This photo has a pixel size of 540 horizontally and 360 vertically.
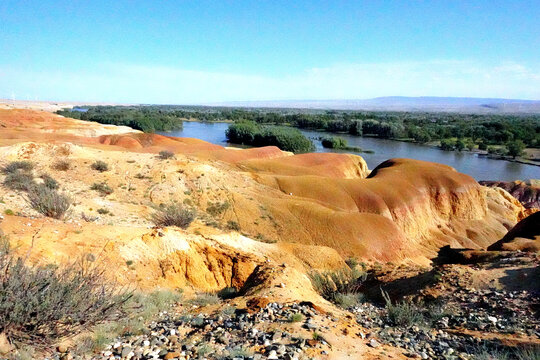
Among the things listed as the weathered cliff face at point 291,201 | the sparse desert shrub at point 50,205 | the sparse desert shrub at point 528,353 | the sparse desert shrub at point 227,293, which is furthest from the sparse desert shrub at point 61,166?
the sparse desert shrub at point 528,353

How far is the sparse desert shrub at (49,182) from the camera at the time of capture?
1588cm

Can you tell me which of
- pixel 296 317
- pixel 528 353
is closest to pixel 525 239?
pixel 528 353

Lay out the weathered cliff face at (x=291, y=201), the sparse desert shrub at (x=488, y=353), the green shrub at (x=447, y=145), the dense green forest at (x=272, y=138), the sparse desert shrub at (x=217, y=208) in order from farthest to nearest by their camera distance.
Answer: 1. the green shrub at (x=447, y=145)
2. the dense green forest at (x=272, y=138)
3. the sparse desert shrub at (x=217, y=208)
4. the weathered cliff face at (x=291, y=201)
5. the sparse desert shrub at (x=488, y=353)

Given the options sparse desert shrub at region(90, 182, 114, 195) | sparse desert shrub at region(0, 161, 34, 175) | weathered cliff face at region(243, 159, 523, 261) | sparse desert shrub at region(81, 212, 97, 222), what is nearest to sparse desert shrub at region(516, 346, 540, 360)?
weathered cliff face at region(243, 159, 523, 261)

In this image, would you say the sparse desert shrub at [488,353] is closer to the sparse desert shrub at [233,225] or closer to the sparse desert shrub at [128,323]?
the sparse desert shrub at [128,323]

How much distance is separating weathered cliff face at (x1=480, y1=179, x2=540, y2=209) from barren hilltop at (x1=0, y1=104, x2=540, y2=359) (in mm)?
19916

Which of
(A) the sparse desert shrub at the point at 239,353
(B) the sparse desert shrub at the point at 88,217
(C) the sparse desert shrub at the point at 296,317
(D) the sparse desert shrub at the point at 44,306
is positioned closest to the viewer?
(D) the sparse desert shrub at the point at 44,306

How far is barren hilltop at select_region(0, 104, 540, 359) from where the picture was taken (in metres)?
4.98

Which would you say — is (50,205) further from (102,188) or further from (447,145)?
(447,145)

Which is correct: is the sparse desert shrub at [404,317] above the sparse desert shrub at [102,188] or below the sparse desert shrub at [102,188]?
below

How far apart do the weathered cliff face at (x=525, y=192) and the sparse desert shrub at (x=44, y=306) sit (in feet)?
149

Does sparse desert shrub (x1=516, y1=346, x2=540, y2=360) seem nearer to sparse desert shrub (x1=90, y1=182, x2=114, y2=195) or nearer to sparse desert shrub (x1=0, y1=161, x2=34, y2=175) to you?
sparse desert shrub (x1=90, y1=182, x2=114, y2=195)

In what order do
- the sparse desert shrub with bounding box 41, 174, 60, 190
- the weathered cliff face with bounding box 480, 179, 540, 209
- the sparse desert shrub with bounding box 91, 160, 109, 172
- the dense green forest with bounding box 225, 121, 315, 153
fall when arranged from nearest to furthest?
the sparse desert shrub with bounding box 41, 174, 60, 190, the sparse desert shrub with bounding box 91, 160, 109, 172, the weathered cliff face with bounding box 480, 179, 540, 209, the dense green forest with bounding box 225, 121, 315, 153

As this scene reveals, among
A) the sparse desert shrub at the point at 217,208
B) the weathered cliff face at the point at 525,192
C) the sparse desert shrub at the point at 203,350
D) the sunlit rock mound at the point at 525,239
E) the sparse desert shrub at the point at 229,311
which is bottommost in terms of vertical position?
the weathered cliff face at the point at 525,192
